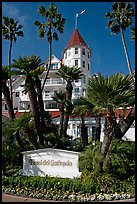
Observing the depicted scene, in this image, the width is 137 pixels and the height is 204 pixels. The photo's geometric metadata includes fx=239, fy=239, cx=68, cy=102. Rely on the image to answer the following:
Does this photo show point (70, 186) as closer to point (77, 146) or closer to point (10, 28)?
point (77, 146)

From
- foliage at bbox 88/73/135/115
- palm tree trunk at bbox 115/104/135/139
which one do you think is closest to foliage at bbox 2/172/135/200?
foliage at bbox 88/73/135/115

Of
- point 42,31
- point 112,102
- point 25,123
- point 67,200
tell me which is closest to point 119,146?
point 112,102

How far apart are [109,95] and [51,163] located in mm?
4655

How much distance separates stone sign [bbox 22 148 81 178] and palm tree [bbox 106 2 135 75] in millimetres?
16043

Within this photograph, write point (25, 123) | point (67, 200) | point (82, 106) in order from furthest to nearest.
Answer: point (25, 123) → point (82, 106) → point (67, 200)

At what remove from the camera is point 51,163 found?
12031 millimetres

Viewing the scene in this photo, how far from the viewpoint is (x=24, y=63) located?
14.1 meters

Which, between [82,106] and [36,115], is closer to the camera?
[82,106]

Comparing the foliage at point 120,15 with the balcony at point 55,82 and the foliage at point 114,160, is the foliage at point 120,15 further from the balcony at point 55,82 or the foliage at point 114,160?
the foliage at point 114,160

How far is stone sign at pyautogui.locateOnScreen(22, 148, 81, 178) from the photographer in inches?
463

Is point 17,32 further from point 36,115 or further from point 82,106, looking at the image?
point 82,106

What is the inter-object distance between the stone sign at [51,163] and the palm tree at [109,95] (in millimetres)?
1869

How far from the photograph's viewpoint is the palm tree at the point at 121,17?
25891 millimetres

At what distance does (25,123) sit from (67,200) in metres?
4.98
